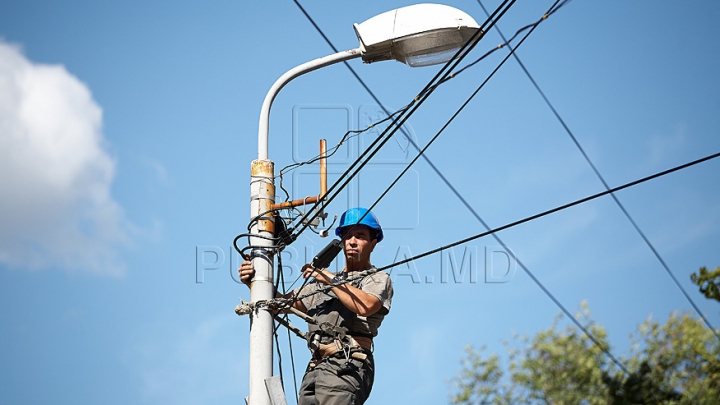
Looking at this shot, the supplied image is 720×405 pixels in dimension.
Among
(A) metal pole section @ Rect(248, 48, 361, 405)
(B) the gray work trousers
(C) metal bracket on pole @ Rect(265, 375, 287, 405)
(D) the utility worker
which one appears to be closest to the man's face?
(D) the utility worker

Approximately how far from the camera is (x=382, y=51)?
5738 millimetres

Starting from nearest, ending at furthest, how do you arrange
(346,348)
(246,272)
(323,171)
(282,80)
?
(346,348)
(246,272)
(323,171)
(282,80)

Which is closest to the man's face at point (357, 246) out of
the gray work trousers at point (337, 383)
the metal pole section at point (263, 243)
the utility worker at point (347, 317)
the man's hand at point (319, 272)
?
the utility worker at point (347, 317)

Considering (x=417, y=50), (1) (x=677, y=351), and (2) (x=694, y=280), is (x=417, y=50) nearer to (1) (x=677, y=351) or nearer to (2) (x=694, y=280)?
(2) (x=694, y=280)

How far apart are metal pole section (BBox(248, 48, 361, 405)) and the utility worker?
0.41 ft

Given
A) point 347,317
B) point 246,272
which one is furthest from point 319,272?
point 246,272

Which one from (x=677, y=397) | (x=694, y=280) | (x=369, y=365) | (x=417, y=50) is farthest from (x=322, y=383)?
(x=677, y=397)

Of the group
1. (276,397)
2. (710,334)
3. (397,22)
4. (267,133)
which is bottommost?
(276,397)

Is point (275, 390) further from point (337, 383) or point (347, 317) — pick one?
point (347, 317)

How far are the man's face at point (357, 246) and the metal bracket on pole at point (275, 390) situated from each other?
101 centimetres

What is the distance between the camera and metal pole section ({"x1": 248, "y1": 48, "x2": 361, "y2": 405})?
5.16 m

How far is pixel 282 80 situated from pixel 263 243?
4.02ft

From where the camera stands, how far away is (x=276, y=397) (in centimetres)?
501

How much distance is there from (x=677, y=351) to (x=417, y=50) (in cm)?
1008
